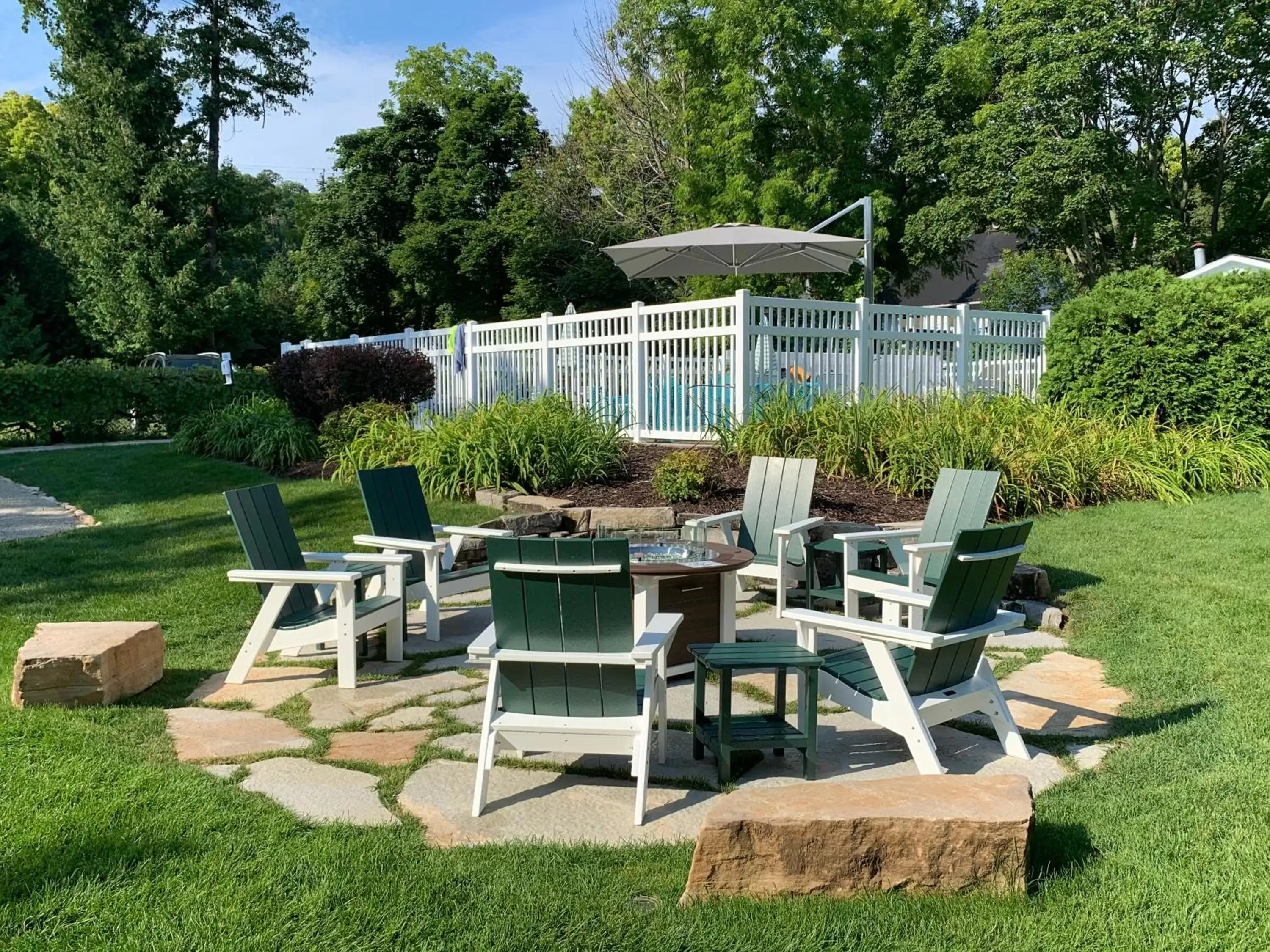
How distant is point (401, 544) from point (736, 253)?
7939mm

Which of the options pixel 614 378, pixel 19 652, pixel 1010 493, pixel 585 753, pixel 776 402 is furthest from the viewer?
pixel 614 378

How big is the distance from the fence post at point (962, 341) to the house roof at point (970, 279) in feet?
69.6

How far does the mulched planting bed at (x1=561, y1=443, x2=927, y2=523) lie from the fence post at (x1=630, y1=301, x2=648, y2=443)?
1.52m

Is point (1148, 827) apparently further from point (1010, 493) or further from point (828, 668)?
point (1010, 493)

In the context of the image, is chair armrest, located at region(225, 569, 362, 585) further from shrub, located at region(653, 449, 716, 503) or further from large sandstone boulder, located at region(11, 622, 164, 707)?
shrub, located at region(653, 449, 716, 503)

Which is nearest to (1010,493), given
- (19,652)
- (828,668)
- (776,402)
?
(776,402)

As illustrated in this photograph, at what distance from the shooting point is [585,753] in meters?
3.58

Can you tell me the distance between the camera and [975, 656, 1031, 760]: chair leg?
3.69 meters

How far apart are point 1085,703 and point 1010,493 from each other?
4.39 meters

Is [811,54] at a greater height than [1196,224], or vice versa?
[811,54]


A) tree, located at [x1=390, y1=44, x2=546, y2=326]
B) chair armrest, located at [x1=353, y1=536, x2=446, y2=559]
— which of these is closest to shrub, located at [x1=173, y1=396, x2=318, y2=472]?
chair armrest, located at [x1=353, y1=536, x2=446, y2=559]

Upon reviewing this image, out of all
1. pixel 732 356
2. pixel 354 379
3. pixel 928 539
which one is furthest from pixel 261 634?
pixel 354 379

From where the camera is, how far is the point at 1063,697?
4426 mm

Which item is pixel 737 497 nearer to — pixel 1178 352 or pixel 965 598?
pixel 965 598
